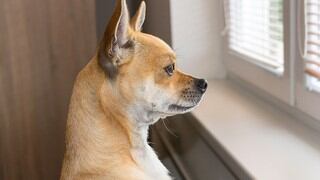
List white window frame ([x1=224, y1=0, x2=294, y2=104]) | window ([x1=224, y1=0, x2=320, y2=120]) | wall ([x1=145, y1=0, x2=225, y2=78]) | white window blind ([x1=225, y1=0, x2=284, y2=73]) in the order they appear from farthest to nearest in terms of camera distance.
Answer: wall ([x1=145, y1=0, x2=225, y2=78]) → white window blind ([x1=225, y1=0, x2=284, y2=73]) → white window frame ([x1=224, y1=0, x2=294, y2=104]) → window ([x1=224, y1=0, x2=320, y2=120])

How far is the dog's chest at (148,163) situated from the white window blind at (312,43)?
1.53 feet

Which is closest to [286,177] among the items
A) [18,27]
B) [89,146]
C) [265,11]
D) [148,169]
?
[148,169]

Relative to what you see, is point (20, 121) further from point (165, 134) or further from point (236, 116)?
point (236, 116)

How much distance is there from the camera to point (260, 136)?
1548 mm

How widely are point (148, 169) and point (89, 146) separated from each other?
0.16 m

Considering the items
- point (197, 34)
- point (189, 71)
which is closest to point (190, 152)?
point (189, 71)

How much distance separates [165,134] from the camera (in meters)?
2.38

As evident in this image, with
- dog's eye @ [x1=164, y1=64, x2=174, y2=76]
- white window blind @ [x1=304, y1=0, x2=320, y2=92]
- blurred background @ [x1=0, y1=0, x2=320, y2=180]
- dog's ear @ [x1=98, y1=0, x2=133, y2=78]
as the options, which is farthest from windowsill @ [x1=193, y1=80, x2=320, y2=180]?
dog's ear @ [x1=98, y1=0, x2=133, y2=78]

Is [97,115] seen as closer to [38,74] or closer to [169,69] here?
[169,69]

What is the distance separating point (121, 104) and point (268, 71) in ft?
2.17

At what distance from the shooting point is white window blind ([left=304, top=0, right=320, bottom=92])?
4.83ft

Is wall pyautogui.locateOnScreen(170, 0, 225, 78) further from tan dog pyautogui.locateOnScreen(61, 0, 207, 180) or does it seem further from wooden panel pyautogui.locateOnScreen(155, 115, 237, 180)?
tan dog pyautogui.locateOnScreen(61, 0, 207, 180)

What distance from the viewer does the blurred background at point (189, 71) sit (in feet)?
5.44

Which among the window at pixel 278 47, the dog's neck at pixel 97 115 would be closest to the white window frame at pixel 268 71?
the window at pixel 278 47
